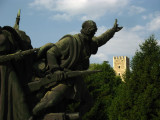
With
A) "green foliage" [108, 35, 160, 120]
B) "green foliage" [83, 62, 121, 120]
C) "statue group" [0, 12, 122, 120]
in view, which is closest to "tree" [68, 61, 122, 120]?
"green foliage" [83, 62, 121, 120]

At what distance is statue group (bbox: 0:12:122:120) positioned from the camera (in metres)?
5.40

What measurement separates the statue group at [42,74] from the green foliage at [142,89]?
45.3ft

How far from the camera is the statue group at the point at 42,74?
5402 millimetres

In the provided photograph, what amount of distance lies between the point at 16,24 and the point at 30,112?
95.7 inches

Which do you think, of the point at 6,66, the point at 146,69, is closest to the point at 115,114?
the point at 146,69

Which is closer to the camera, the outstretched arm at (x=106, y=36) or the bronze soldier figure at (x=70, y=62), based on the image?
the bronze soldier figure at (x=70, y=62)

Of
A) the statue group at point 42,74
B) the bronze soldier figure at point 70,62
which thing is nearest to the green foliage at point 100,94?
→ the bronze soldier figure at point 70,62

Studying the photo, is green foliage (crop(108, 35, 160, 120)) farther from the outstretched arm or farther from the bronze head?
the bronze head

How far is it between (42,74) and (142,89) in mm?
15579

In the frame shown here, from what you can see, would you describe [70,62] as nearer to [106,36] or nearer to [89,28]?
[89,28]

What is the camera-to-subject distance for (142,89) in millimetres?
20484

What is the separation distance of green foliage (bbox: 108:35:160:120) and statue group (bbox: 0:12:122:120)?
544 inches

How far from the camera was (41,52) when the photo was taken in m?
5.96

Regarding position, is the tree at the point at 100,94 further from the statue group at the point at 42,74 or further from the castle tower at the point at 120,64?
the castle tower at the point at 120,64
